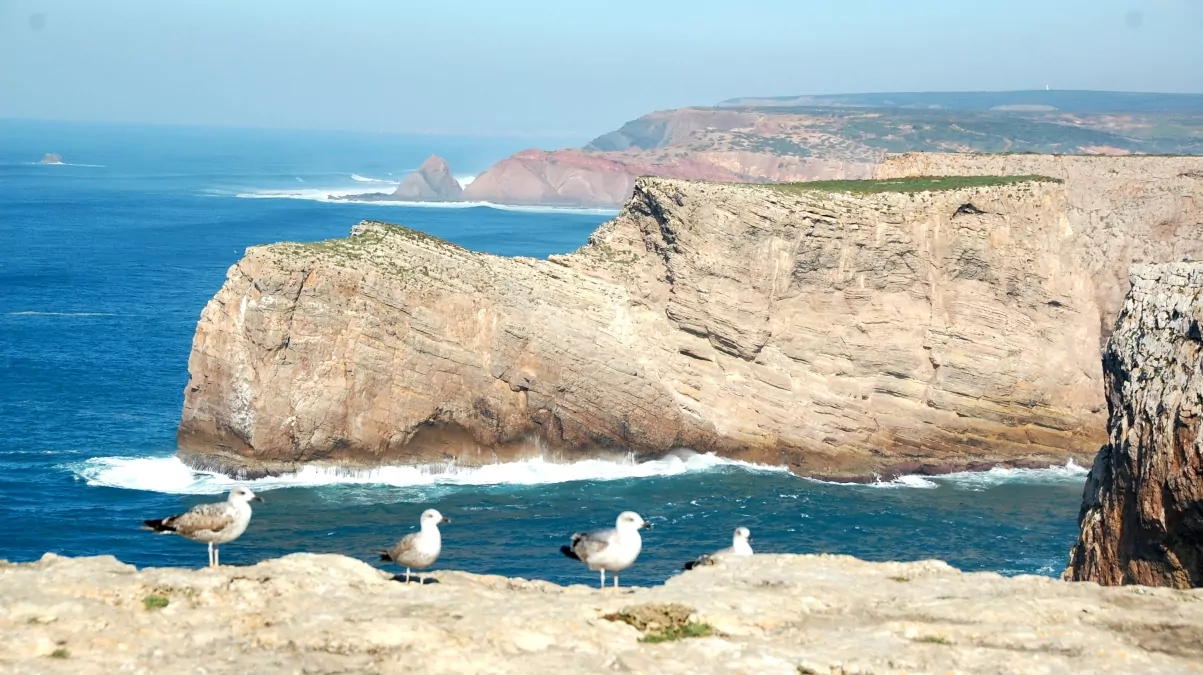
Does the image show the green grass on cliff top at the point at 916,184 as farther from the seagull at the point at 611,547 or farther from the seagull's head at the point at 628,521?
the seagull at the point at 611,547

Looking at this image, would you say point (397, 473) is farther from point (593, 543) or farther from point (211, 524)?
point (593, 543)

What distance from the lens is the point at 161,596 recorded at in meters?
14.4

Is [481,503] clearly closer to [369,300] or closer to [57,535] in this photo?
[369,300]

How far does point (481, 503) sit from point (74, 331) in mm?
38313

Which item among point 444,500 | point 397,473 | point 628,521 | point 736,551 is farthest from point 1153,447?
point 397,473

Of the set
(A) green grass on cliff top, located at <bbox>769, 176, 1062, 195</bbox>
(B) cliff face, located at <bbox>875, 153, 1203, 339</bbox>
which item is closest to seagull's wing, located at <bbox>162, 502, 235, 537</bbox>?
(A) green grass on cliff top, located at <bbox>769, 176, 1062, 195</bbox>

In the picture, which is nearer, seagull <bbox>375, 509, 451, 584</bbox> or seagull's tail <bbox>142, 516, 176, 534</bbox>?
seagull <bbox>375, 509, 451, 584</bbox>

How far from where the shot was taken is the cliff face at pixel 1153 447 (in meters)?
21.9

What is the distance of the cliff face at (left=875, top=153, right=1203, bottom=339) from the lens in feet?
193

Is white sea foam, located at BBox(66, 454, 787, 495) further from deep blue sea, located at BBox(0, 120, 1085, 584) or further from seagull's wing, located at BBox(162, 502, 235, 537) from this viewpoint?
seagull's wing, located at BBox(162, 502, 235, 537)

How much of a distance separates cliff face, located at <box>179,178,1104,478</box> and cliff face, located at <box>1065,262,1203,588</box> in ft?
88.5

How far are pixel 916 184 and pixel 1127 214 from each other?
10.7 m

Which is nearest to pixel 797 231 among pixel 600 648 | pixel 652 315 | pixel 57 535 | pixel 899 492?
pixel 652 315

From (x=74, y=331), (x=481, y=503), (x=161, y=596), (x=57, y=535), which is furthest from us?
(x=74, y=331)
